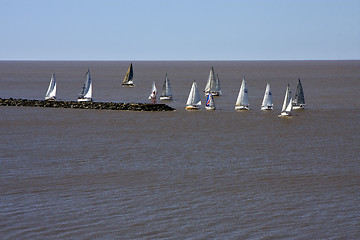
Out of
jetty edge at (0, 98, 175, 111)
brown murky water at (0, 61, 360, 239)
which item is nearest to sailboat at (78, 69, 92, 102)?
jetty edge at (0, 98, 175, 111)

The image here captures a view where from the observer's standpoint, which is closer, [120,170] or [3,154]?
[120,170]

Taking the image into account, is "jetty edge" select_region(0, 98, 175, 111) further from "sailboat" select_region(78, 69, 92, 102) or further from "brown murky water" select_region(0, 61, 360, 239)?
"brown murky water" select_region(0, 61, 360, 239)

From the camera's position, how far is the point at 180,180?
4916cm

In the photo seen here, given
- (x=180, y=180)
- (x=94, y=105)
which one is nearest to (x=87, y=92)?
(x=94, y=105)

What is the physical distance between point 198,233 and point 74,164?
23.8 meters

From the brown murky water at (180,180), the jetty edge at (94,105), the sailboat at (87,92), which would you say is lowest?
the brown murky water at (180,180)

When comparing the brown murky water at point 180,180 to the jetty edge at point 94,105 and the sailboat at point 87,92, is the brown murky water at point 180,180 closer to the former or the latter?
the jetty edge at point 94,105

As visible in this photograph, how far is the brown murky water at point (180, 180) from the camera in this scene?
36406 millimetres

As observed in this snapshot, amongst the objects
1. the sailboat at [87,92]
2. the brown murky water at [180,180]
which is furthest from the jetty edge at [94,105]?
the brown murky water at [180,180]

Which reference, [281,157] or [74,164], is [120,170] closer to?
[74,164]

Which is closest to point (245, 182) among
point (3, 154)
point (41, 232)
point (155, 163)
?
point (155, 163)

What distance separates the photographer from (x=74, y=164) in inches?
2206

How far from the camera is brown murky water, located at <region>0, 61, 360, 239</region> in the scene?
119ft

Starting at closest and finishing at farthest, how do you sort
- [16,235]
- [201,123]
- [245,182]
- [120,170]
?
[16,235]
[245,182]
[120,170]
[201,123]
